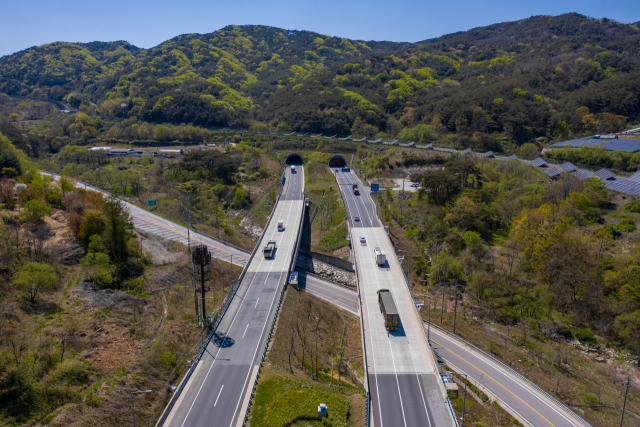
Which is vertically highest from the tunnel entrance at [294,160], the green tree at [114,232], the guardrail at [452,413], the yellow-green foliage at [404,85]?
the yellow-green foliage at [404,85]

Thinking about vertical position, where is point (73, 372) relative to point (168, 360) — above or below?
above

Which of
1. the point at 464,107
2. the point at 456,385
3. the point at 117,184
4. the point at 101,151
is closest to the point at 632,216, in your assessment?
the point at 456,385

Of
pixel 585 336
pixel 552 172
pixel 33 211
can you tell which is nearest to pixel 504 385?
pixel 585 336

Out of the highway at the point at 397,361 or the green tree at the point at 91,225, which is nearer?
the highway at the point at 397,361

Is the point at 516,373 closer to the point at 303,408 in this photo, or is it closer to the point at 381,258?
the point at 381,258

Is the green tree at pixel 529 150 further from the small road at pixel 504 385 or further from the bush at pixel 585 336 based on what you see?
the small road at pixel 504 385

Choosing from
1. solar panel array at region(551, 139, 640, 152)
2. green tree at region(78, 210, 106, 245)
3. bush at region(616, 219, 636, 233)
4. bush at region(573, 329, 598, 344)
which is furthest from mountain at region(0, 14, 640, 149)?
green tree at region(78, 210, 106, 245)

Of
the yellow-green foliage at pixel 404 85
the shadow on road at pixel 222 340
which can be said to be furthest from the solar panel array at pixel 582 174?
the yellow-green foliage at pixel 404 85
